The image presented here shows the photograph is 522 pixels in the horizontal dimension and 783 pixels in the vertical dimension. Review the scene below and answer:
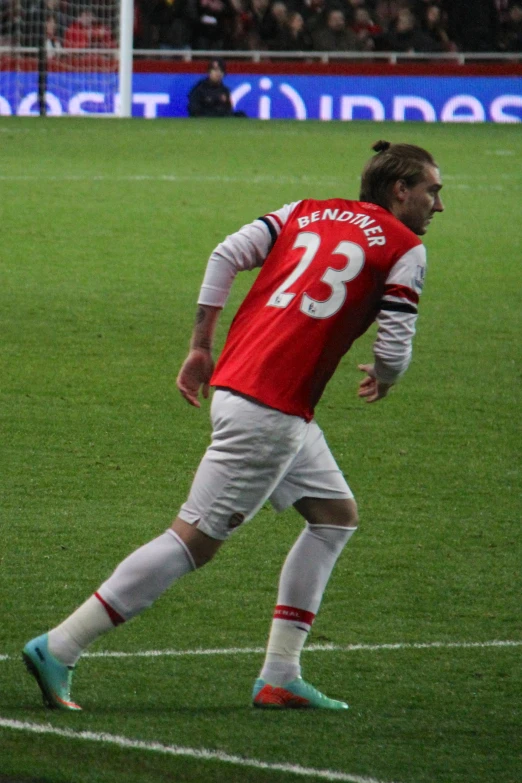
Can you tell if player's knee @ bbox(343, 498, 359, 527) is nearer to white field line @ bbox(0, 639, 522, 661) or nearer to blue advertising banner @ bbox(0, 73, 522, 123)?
white field line @ bbox(0, 639, 522, 661)

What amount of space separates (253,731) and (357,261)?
124cm

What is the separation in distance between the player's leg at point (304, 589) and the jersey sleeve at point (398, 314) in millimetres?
335

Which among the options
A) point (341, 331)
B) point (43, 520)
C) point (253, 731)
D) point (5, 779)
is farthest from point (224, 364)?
point (43, 520)

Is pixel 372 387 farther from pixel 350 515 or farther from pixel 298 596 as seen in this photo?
pixel 298 596

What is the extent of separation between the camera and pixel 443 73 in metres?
25.1


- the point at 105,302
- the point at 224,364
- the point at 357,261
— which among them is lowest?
the point at 105,302

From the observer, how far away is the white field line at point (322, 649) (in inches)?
178

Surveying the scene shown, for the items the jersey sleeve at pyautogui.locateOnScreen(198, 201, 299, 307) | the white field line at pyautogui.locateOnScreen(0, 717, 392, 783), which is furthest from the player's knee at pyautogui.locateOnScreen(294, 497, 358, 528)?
the white field line at pyautogui.locateOnScreen(0, 717, 392, 783)

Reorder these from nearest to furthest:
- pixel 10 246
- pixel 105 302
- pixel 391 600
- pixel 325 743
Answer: pixel 325 743
pixel 391 600
pixel 105 302
pixel 10 246

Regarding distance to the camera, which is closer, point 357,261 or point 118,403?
point 357,261

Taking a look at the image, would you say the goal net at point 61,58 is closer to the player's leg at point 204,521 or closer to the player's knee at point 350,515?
the player's knee at point 350,515

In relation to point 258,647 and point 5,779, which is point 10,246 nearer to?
point 258,647

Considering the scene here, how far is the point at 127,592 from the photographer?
3889 millimetres

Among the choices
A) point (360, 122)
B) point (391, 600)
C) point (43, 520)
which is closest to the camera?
point (391, 600)
